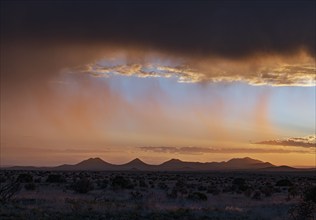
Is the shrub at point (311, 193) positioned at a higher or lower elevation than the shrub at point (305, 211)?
higher

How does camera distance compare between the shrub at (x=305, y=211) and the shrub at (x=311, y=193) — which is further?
the shrub at (x=311, y=193)

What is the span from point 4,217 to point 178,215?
766 centimetres

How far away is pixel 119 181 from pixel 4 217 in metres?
30.2

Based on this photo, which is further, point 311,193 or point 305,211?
point 311,193

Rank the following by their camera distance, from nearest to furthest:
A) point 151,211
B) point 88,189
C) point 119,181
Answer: point 151,211 < point 88,189 < point 119,181

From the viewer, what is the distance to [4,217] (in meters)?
21.1

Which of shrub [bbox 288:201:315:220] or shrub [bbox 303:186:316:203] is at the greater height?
shrub [bbox 303:186:316:203]

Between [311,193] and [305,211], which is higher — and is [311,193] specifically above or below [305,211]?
above

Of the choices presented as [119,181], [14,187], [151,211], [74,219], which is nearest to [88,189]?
[119,181]

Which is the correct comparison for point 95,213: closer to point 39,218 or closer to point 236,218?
point 39,218

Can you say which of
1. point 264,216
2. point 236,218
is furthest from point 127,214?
point 264,216

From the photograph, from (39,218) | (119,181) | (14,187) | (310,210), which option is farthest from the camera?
(119,181)

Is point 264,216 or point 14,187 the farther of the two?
point 14,187

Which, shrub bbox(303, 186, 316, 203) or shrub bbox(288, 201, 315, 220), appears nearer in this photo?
shrub bbox(288, 201, 315, 220)
